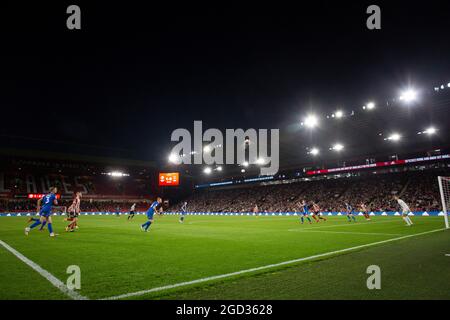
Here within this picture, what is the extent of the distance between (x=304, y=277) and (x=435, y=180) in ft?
151

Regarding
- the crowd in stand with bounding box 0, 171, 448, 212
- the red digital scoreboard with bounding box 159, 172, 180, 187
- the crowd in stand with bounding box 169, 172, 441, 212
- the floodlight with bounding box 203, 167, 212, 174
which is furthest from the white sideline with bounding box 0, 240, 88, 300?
the floodlight with bounding box 203, 167, 212, 174

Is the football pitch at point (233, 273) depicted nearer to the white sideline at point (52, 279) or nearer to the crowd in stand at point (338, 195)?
the white sideline at point (52, 279)

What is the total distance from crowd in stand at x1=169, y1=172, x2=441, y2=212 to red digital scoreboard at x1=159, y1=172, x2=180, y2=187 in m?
9.04

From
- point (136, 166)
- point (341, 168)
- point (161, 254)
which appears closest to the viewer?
point (161, 254)

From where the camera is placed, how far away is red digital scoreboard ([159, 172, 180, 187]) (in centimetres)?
6444

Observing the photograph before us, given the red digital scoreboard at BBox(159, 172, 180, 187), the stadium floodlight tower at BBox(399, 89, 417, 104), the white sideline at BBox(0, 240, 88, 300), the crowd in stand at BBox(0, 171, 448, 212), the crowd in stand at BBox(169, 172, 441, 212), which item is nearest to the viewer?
the white sideline at BBox(0, 240, 88, 300)

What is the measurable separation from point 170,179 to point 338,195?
115 ft

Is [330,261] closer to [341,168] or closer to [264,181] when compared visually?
[341,168]

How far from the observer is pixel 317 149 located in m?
53.3

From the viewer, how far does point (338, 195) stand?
49.0 metres

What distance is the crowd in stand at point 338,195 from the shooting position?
1585 inches

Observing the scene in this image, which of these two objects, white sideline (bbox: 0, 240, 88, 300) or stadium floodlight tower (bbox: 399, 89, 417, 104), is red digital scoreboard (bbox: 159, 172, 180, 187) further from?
white sideline (bbox: 0, 240, 88, 300)

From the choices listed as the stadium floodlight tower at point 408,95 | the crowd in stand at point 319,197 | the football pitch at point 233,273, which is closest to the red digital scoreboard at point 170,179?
the crowd in stand at point 319,197

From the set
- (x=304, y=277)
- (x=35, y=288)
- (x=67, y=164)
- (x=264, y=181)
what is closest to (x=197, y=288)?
(x=304, y=277)
